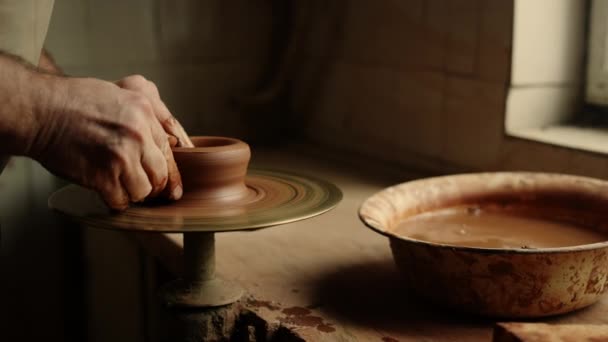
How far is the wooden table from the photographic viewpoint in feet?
3.48

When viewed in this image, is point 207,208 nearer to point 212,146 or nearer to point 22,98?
point 212,146

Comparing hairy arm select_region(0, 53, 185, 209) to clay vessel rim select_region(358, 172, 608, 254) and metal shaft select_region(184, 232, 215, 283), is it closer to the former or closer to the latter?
metal shaft select_region(184, 232, 215, 283)

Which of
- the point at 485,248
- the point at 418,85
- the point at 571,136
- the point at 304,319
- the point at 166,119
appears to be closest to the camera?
the point at 485,248

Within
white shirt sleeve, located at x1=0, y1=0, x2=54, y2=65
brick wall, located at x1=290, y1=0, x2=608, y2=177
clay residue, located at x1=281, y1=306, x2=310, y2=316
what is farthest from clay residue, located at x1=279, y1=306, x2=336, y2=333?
brick wall, located at x1=290, y1=0, x2=608, y2=177

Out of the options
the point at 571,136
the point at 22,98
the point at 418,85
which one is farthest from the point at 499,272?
the point at 418,85

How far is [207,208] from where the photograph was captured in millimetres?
1125

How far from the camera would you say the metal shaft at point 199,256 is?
1.11 meters

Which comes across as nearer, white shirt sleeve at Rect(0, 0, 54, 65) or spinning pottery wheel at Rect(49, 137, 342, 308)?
spinning pottery wheel at Rect(49, 137, 342, 308)

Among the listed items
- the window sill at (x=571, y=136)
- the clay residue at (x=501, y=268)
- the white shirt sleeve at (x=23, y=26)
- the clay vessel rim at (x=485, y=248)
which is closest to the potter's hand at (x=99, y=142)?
the white shirt sleeve at (x=23, y=26)

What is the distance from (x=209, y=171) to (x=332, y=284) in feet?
0.93

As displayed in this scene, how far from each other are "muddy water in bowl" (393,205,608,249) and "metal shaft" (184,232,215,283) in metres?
0.29

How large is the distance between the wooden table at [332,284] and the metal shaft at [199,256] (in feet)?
0.28

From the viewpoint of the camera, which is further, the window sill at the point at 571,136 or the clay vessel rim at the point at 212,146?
the window sill at the point at 571,136

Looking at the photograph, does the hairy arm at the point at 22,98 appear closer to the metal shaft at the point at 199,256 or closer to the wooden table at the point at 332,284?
A: the metal shaft at the point at 199,256
